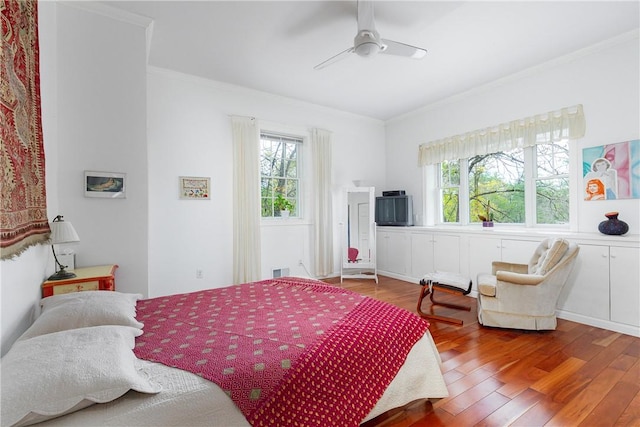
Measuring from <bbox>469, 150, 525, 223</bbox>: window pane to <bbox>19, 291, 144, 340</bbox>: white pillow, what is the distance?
14.3 ft

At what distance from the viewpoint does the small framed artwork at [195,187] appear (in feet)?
12.2

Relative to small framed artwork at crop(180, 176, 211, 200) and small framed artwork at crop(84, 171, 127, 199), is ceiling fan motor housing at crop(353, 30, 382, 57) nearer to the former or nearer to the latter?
small framed artwork at crop(84, 171, 127, 199)

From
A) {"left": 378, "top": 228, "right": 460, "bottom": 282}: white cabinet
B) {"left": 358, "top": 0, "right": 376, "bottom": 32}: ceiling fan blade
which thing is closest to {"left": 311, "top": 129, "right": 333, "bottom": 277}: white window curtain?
{"left": 378, "top": 228, "right": 460, "bottom": 282}: white cabinet

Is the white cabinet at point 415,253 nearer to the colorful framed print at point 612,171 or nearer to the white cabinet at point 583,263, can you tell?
the white cabinet at point 583,263

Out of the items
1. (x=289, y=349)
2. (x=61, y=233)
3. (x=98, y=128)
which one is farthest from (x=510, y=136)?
(x=61, y=233)

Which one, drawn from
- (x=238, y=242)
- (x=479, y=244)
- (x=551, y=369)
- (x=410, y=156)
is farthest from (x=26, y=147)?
(x=410, y=156)

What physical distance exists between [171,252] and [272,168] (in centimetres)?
187

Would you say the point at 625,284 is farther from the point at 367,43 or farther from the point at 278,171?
the point at 278,171

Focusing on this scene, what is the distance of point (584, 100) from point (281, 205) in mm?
3916

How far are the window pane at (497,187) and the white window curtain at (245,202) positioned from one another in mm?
3246

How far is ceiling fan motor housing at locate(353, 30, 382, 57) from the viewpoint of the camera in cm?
240

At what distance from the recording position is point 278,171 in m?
4.64

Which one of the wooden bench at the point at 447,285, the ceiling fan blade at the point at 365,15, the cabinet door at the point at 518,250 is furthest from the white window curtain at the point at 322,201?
the cabinet door at the point at 518,250

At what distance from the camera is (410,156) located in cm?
527
